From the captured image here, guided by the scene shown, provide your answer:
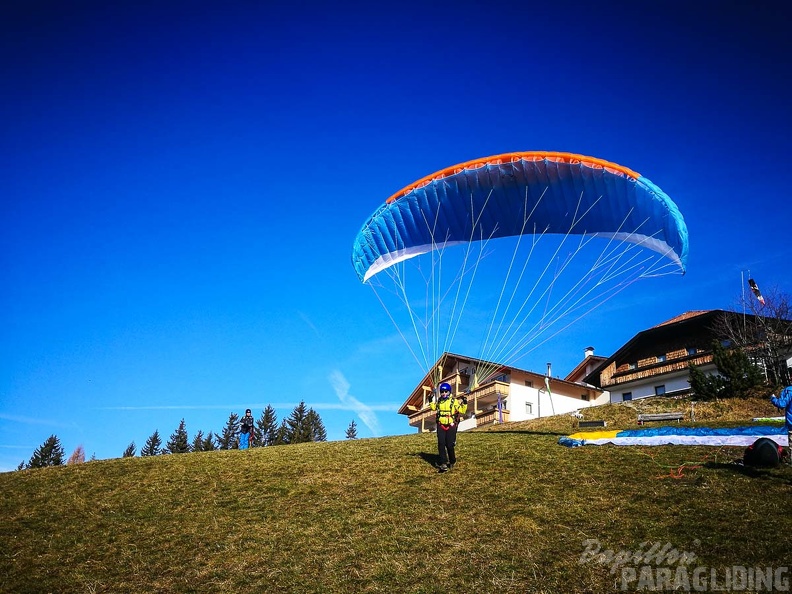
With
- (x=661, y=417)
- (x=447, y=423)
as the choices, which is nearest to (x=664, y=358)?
(x=661, y=417)

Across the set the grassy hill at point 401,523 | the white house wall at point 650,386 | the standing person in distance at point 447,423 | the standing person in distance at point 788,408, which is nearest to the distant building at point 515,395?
the white house wall at point 650,386

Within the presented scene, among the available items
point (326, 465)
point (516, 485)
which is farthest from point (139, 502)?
point (516, 485)

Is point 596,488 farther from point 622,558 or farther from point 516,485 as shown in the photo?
point 622,558

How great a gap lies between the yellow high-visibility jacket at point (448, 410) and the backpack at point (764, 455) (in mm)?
5592

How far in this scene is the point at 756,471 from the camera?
34.3ft

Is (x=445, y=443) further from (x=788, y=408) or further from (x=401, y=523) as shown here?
(x=788, y=408)

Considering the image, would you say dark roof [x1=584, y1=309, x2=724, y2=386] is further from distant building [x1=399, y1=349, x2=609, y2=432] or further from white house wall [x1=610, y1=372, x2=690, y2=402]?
distant building [x1=399, y1=349, x2=609, y2=432]

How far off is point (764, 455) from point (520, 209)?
9826mm

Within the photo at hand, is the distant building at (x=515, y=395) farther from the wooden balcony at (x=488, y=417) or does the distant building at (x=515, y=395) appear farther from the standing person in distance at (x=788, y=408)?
the standing person in distance at (x=788, y=408)

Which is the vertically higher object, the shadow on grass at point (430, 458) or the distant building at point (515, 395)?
the distant building at point (515, 395)

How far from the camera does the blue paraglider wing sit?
15961 mm

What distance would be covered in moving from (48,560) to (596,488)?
9.50 m

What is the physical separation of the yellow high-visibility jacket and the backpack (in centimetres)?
559

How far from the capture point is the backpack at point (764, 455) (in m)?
10.3
